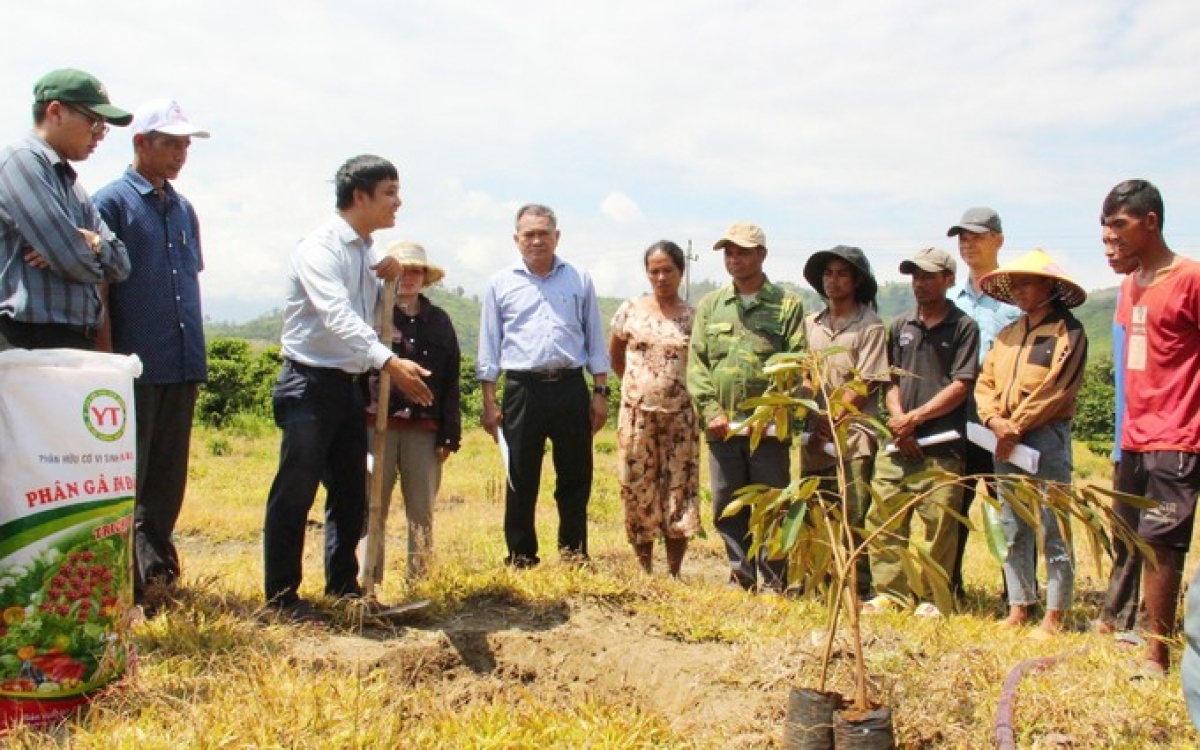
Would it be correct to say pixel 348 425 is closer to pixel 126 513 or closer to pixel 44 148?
pixel 126 513

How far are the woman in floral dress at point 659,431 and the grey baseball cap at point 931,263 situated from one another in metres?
1.24

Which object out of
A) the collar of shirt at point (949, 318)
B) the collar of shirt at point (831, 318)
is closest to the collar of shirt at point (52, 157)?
the collar of shirt at point (831, 318)

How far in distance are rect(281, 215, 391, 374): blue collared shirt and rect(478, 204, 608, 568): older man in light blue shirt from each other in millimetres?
1104

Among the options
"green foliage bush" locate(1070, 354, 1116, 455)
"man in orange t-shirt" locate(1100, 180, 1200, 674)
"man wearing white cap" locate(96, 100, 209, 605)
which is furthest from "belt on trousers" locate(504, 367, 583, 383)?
"green foliage bush" locate(1070, 354, 1116, 455)

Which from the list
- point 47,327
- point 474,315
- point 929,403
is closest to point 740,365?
point 929,403

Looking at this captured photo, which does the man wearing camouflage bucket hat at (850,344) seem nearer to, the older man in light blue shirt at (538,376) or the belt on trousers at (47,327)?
the older man in light blue shirt at (538,376)

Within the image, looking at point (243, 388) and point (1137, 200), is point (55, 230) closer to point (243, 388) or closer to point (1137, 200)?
point (1137, 200)

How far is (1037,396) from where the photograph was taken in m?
4.42

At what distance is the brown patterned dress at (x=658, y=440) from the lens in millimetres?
5336

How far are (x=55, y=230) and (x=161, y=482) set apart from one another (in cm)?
122

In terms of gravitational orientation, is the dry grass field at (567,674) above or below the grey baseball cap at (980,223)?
below

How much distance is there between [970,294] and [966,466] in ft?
3.19

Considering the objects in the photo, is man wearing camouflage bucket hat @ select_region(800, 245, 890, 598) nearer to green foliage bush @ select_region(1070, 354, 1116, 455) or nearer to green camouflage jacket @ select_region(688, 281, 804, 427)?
green camouflage jacket @ select_region(688, 281, 804, 427)

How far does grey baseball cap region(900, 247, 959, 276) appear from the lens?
195 inches
